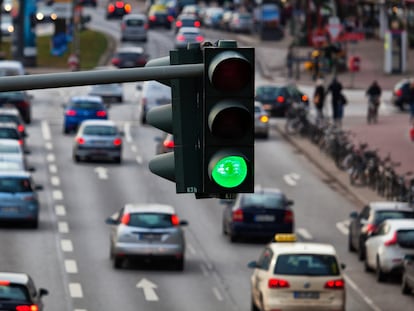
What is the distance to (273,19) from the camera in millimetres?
111438

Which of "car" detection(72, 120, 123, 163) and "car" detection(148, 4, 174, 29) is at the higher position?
"car" detection(72, 120, 123, 163)

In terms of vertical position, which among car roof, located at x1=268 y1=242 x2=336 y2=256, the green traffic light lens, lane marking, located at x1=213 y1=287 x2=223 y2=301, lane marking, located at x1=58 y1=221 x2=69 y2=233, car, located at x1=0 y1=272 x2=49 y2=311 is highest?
the green traffic light lens

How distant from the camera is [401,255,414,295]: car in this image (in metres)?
32.2

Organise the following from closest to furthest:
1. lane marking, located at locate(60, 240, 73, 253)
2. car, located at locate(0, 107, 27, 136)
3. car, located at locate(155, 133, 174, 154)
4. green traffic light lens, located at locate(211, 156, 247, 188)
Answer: green traffic light lens, located at locate(211, 156, 247, 188) → lane marking, located at locate(60, 240, 73, 253) → car, located at locate(155, 133, 174, 154) → car, located at locate(0, 107, 27, 136)

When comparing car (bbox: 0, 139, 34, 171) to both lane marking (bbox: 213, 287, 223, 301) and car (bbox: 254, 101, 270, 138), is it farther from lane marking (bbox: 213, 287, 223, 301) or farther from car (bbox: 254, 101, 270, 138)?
lane marking (bbox: 213, 287, 223, 301)

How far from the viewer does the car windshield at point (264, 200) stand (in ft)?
129

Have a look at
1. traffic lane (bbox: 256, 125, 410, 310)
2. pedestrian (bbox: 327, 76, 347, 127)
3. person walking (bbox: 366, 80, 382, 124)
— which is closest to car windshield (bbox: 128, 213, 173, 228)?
traffic lane (bbox: 256, 125, 410, 310)

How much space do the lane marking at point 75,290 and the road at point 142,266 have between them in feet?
0.06

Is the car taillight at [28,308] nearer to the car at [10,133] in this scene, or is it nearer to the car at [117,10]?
the car at [10,133]

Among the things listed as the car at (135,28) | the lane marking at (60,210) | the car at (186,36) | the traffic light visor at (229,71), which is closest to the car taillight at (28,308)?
the traffic light visor at (229,71)

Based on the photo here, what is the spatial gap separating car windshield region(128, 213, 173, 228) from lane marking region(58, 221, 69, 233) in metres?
6.73

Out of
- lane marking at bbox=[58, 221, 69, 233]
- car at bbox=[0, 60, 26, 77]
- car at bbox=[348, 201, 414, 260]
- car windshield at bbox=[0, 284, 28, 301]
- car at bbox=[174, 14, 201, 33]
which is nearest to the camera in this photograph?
car windshield at bbox=[0, 284, 28, 301]

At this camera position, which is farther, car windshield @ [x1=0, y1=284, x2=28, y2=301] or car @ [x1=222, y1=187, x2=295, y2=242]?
car @ [x1=222, y1=187, x2=295, y2=242]

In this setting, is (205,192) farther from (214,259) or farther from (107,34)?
(107,34)
